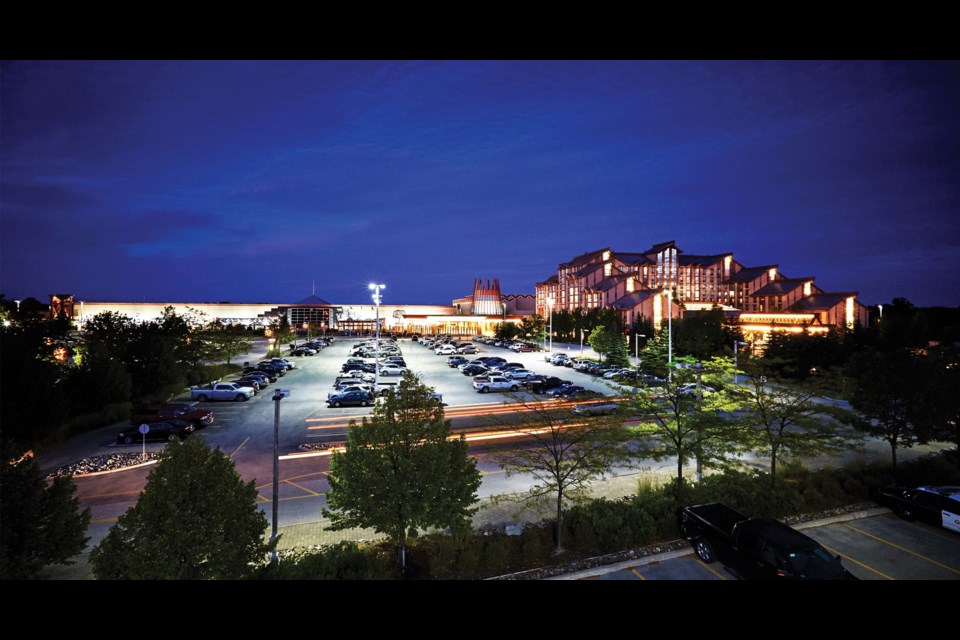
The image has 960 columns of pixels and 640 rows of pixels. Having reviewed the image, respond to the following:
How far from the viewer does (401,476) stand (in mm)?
9766

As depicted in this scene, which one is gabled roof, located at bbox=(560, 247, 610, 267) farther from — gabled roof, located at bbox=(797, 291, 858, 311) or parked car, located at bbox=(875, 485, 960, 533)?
parked car, located at bbox=(875, 485, 960, 533)

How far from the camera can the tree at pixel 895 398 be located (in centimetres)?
1544

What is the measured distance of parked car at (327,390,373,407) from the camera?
27.5 metres

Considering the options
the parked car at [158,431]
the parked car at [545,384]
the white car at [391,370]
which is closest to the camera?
the parked car at [158,431]

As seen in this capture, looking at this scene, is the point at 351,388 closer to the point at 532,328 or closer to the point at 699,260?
the point at 532,328

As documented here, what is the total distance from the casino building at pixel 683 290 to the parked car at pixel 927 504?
50733 millimetres

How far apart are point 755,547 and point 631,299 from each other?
66950 millimetres

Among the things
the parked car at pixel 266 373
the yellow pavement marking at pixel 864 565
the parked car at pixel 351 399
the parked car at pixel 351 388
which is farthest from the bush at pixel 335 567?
the parked car at pixel 266 373

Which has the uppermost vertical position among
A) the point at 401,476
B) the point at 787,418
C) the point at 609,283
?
the point at 609,283

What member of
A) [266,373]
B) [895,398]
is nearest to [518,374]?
[266,373]

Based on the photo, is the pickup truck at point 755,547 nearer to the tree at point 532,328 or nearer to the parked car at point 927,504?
the parked car at point 927,504

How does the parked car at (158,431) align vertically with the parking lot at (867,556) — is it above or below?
above

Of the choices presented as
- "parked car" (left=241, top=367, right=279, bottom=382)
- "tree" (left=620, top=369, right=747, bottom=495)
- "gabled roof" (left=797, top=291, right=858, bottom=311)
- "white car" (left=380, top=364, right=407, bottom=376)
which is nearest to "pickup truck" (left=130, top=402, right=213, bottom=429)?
"parked car" (left=241, top=367, right=279, bottom=382)
